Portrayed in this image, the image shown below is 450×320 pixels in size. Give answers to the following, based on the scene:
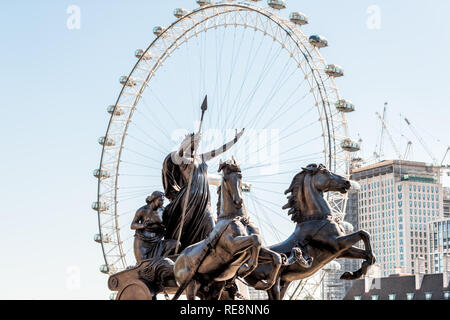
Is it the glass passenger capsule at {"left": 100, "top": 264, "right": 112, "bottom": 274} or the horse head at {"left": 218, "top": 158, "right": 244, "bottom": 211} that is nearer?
the horse head at {"left": 218, "top": 158, "right": 244, "bottom": 211}

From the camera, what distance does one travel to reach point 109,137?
37500 millimetres

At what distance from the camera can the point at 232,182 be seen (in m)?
13.0

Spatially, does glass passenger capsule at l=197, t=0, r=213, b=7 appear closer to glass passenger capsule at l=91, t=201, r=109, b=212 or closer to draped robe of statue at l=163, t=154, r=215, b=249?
glass passenger capsule at l=91, t=201, r=109, b=212

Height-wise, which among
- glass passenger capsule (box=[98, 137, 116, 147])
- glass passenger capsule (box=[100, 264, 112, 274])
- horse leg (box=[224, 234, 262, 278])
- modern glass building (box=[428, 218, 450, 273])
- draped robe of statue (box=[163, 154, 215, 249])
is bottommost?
modern glass building (box=[428, 218, 450, 273])

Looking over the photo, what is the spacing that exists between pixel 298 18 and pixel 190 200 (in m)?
18.8

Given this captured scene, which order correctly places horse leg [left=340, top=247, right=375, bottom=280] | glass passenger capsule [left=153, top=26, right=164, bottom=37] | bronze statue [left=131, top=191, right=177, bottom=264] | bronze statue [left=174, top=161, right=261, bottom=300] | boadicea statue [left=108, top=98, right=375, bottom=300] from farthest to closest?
glass passenger capsule [left=153, top=26, right=164, bottom=37], bronze statue [left=131, top=191, right=177, bottom=264], horse leg [left=340, top=247, right=375, bottom=280], boadicea statue [left=108, top=98, right=375, bottom=300], bronze statue [left=174, top=161, right=261, bottom=300]

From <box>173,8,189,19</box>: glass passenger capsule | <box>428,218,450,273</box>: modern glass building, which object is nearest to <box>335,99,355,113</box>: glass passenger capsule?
<box>173,8,189,19</box>: glass passenger capsule

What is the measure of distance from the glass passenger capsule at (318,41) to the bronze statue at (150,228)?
17.9 metres

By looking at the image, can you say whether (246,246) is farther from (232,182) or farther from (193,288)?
(193,288)

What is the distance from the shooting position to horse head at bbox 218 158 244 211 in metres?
13.0

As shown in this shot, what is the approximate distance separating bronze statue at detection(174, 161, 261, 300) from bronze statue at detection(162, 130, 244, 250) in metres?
2.57

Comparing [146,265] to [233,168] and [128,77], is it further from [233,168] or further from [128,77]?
[128,77]

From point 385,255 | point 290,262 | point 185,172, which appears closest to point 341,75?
point 185,172

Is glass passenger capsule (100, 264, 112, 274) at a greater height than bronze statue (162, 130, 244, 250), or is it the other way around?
bronze statue (162, 130, 244, 250)
